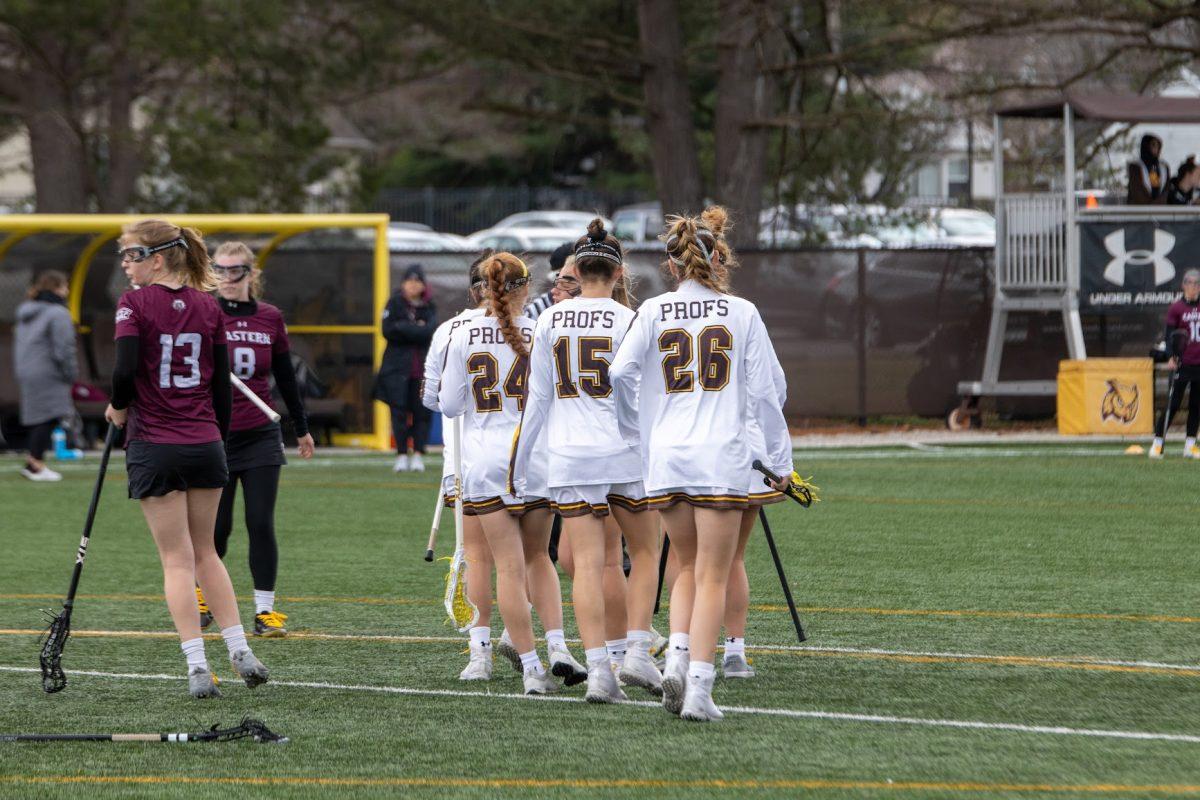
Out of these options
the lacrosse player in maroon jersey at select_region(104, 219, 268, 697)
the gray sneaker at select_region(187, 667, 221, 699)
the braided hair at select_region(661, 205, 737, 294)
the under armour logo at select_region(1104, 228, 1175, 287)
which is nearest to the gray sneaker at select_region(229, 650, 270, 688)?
the lacrosse player in maroon jersey at select_region(104, 219, 268, 697)

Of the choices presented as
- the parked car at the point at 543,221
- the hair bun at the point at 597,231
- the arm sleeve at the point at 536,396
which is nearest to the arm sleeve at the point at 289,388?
the arm sleeve at the point at 536,396

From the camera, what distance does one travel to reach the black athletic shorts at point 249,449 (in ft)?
27.2

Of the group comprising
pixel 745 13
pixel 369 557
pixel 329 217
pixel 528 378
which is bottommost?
pixel 369 557

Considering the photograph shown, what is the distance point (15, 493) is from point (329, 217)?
4868 mm

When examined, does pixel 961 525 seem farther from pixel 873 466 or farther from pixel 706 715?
pixel 706 715

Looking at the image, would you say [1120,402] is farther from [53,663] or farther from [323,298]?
[53,663]

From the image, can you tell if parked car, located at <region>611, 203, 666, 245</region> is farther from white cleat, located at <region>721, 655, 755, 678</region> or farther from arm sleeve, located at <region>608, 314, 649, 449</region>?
arm sleeve, located at <region>608, 314, 649, 449</region>

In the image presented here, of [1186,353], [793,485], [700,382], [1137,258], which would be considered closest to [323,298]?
[1137,258]

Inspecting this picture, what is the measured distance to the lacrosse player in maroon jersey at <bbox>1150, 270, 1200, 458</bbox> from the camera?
1620cm

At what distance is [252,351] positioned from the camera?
27.2 feet

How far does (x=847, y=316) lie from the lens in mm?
20766

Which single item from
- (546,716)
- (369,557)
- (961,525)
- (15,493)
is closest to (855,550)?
(961,525)

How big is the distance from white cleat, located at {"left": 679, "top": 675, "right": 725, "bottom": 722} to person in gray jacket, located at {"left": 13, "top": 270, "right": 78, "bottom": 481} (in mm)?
11365

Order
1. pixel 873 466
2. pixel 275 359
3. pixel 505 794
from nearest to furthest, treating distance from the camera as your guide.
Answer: pixel 505 794 → pixel 275 359 → pixel 873 466
